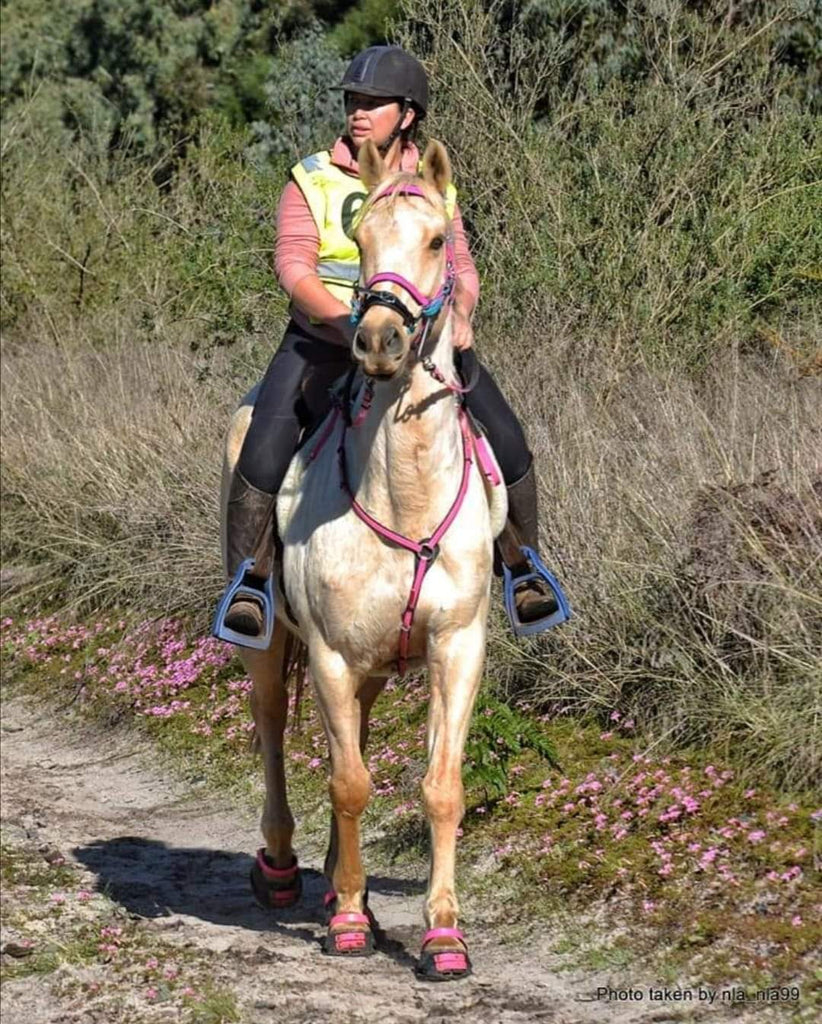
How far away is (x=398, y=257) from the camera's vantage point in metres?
5.67

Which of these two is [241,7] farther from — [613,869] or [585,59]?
[613,869]

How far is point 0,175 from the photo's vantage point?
21.6 m

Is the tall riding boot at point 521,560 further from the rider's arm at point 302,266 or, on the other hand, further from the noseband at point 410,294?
the noseband at point 410,294

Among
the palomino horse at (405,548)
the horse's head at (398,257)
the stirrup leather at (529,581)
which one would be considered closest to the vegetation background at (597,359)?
the stirrup leather at (529,581)

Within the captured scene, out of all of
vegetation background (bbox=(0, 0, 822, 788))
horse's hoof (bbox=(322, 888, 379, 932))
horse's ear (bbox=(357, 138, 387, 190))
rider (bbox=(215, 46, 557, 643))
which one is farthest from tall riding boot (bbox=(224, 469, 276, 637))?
vegetation background (bbox=(0, 0, 822, 788))

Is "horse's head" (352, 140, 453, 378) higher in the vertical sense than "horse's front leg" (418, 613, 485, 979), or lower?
higher

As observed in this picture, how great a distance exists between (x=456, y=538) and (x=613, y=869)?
167cm

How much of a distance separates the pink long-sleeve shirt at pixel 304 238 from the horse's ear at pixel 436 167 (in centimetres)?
41

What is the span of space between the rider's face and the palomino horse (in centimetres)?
63

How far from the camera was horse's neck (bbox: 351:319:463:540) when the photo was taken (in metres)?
5.93

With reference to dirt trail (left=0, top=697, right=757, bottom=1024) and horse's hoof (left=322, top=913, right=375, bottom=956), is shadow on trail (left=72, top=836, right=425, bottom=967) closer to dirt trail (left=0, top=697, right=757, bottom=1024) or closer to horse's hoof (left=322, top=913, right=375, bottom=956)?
dirt trail (left=0, top=697, right=757, bottom=1024)

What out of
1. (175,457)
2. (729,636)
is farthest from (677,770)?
(175,457)

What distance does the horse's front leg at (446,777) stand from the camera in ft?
20.1

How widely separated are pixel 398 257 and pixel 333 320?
2.38 ft
